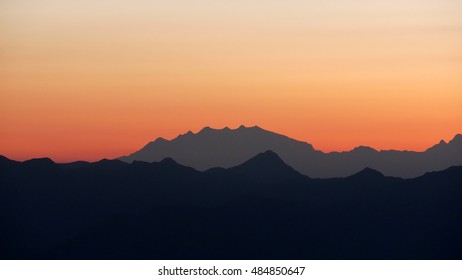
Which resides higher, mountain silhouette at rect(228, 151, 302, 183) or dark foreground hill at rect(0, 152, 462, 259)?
mountain silhouette at rect(228, 151, 302, 183)

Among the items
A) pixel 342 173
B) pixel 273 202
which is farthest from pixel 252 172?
pixel 342 173

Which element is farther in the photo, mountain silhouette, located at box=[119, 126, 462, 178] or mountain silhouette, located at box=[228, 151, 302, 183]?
mountain silhouette, located at box=[228, 151, 302, 183]

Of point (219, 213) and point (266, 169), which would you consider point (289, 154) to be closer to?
point (266, 169)

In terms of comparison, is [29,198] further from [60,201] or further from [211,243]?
[211,243]

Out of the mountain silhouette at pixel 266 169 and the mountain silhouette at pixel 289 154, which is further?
the mountain silhouette at pixel 266 169

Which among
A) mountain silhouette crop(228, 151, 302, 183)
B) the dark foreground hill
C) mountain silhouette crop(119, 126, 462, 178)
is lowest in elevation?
the dark foreground hill
